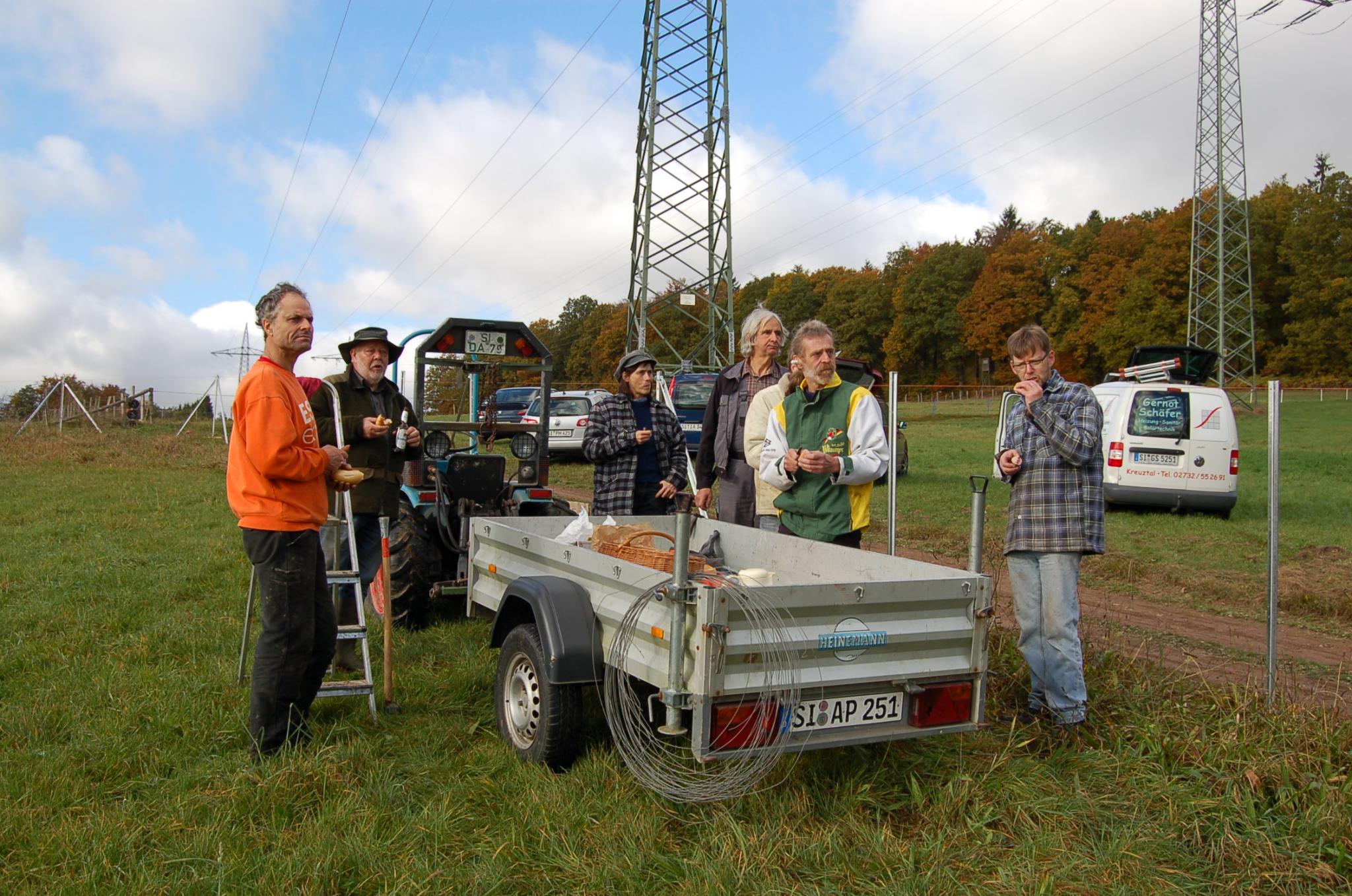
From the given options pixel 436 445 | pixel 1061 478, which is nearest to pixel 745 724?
pixel 1061 478

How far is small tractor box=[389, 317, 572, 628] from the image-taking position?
19.7 feet

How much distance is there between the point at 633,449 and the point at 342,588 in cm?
183

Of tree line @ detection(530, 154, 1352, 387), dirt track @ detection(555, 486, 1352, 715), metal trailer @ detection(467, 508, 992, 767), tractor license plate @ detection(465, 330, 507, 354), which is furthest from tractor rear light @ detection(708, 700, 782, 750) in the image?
tree line @ detection(530, 154, 1352, 387)

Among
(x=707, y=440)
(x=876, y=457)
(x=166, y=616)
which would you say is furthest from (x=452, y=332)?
(x=876, y=457)

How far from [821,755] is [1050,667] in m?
1.11

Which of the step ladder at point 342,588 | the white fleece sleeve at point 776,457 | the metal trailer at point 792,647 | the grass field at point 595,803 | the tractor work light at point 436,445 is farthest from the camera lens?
the tractor work light at point 436,445

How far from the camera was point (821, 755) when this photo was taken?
3.97m

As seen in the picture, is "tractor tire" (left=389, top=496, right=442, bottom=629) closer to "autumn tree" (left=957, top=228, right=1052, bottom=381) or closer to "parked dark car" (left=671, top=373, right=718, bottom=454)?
"parked dark car" (left=671, top=373, right=718, bottom=454)

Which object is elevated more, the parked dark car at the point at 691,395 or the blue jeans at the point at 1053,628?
the parked dark car at the point at 691,395

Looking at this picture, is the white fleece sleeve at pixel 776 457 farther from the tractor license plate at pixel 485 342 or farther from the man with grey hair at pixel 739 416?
the tractor license plate at pixel 485 342

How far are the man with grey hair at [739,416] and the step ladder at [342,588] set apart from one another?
6.15ft

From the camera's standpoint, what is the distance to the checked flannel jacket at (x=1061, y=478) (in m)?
4.23

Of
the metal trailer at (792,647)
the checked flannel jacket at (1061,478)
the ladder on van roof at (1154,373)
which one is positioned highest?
the ladder on van roof at (1154,373)

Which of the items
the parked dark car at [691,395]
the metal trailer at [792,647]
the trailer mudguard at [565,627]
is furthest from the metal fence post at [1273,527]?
the parked dark car at [691,395]
